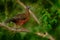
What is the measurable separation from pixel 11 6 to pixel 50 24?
1228mm

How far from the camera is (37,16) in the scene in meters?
5.19

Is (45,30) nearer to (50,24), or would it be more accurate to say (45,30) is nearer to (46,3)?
(50,24)

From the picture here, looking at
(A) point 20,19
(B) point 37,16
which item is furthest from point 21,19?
(B) point 37,16

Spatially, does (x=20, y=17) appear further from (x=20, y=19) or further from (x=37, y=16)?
(x=37, y=16)

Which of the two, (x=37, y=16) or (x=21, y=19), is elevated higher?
(x=37, y=16)

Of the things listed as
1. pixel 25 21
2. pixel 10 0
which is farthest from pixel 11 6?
pixel 25 21

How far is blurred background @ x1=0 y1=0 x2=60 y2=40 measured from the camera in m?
5.06

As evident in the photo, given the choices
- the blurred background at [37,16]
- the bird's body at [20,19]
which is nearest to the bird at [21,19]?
the bird's body at [20,19]

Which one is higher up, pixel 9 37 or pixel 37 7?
pixel 37 7

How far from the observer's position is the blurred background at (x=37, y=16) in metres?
5.06

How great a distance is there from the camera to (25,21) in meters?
4.95

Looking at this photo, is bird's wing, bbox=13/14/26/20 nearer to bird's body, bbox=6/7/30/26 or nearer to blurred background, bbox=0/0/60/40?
bird's body, bbox=6/7/30/26

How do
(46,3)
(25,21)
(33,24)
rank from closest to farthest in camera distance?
1. (25,21)
2. (33,24)
3. (46,3)

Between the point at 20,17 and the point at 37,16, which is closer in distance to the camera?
the point at 20,17
